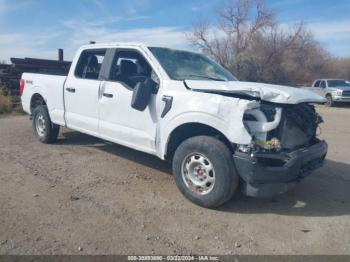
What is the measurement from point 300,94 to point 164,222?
7.06 feet

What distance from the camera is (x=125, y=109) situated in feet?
16.3

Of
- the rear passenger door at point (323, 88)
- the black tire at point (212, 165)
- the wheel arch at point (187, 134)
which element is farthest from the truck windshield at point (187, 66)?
the rear passenger door at point (323, 88)

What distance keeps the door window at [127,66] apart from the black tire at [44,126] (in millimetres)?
2128

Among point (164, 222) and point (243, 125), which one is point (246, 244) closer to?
A: point (164, 222)

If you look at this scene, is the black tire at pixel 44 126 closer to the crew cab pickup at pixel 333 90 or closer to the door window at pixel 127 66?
the door window at pixel 127 66

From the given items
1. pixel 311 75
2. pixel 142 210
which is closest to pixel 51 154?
pixel 142 210

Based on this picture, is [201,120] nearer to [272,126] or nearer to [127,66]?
[272,126]

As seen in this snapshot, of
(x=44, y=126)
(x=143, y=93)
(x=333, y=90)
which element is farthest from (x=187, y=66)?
(x=333, y=90)

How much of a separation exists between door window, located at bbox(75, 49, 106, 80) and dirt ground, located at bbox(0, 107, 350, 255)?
1.53m

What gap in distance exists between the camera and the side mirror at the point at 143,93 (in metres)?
4.57

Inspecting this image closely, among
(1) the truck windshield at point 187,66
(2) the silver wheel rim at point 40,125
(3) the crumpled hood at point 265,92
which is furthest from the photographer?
(2) the silver wheel rim at point 40,125

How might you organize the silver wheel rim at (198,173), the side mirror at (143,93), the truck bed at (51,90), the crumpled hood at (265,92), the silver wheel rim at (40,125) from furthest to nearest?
the silver wheel rim at (40,125) < the truck bed at (51,90) < the side mirror at (143,93) < the silver wheel rim at (198,173) < the crumpled hood at (265,92)

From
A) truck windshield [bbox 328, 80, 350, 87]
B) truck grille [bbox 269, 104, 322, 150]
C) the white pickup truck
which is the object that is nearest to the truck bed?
the white pickup truck

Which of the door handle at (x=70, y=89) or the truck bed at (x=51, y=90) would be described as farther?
the truck bed at (x=51, y=90)
